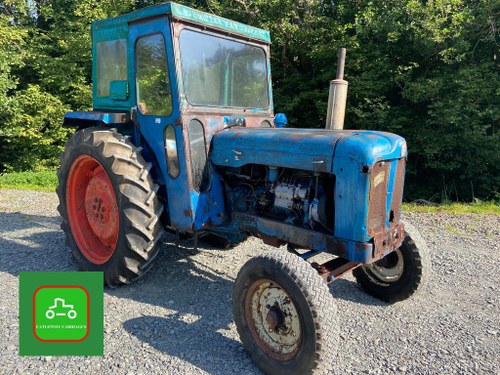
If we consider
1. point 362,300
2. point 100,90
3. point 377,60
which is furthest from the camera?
point 377,60

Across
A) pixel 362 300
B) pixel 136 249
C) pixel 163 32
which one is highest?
pixel 163 32

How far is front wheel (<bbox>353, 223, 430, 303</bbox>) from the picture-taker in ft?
11.3

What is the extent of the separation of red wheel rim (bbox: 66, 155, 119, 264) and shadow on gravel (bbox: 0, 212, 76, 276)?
0.40m

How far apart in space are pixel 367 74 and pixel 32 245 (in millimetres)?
8426

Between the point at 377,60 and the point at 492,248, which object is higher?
the point at 377,60

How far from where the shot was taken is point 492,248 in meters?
4.98

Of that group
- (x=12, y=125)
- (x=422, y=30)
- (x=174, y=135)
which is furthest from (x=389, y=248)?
(x=12, y=125)

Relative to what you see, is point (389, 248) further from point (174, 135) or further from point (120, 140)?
point (120, 140)

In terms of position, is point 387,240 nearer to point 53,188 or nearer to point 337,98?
point 337,98

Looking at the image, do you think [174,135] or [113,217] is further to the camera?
[113,217]

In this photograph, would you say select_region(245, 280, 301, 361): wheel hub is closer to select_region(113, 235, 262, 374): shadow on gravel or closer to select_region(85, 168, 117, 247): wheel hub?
select_region(113, 235, 262, 374): shadow on gravel

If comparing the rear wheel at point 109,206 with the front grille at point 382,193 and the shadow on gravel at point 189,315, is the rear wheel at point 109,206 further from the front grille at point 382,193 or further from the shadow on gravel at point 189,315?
the front grille at point 382,193

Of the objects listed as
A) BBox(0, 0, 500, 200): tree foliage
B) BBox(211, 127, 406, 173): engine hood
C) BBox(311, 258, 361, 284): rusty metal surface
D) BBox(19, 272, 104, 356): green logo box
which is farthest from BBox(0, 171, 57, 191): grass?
BBox(311, 258, 361, 284): rusty metal surface

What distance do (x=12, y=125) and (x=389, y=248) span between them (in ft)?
42.5
